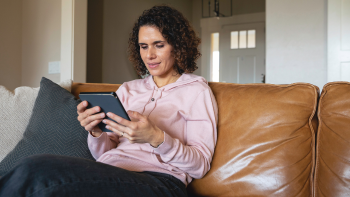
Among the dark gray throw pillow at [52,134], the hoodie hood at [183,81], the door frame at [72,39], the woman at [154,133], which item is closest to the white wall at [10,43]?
the door frame at [72,39]

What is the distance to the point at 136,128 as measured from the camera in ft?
2.76

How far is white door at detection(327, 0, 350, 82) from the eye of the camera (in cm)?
235

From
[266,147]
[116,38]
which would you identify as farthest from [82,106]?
[116,38]

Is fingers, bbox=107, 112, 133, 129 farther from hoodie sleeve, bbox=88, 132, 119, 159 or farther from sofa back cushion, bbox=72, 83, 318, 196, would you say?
sofa back cushion, bbox=72, 83, 318, 196

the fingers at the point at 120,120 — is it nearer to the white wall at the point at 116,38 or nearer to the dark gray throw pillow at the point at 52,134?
the dark gray throw pillow at the point at 52,134

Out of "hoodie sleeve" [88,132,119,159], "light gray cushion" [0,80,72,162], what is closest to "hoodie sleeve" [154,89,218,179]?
"hoodie sleeve" [88,132,119,159]

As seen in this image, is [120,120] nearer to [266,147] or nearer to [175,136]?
[175,136]

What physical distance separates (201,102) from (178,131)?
0.15 metres

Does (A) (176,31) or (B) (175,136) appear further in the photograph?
(A) (176,31)

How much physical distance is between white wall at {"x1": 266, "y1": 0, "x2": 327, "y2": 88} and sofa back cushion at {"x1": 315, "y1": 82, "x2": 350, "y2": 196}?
170 centimetres

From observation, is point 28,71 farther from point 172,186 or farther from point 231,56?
point 231,56

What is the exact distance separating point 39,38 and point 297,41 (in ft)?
8.77

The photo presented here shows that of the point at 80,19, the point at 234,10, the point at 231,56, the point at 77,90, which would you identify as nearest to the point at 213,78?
the point at 231,56

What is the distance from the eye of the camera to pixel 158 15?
1.27 metres
